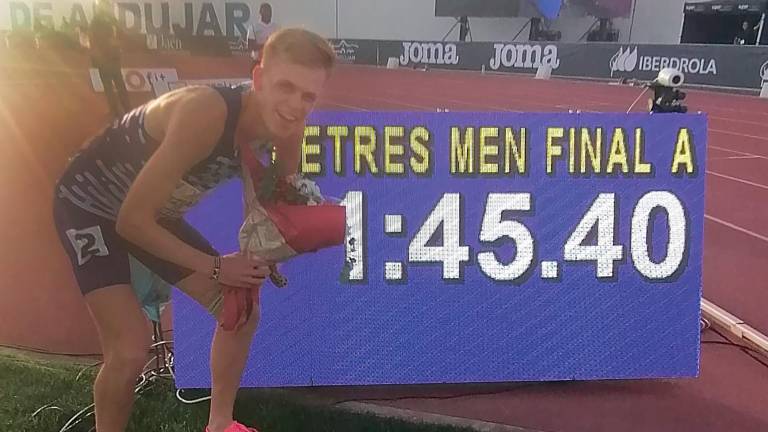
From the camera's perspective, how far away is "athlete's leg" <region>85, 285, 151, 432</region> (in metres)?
2.26

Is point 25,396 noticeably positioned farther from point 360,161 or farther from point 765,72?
point 765,72

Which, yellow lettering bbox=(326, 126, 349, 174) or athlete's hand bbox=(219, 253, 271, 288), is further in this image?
yellow lettering bbox=(326, 126, 349, 174)

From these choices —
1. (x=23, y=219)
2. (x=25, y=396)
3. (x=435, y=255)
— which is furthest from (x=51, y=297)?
(x=435, y=255)

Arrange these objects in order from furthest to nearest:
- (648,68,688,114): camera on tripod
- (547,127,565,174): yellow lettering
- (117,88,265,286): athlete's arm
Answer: (648,68,688,114): camera on tripod → (547,127,565,174): yellow lettering → (117,88,265,286): athlete's arm

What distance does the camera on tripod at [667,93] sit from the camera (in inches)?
127

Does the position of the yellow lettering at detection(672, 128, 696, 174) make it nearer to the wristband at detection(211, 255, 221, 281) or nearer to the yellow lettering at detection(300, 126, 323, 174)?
the yellow lettering at detection(300, 126, 323, 174)

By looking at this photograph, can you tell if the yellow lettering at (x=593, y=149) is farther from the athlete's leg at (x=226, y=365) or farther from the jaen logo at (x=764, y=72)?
the jaen logo at (x=764, y=72)

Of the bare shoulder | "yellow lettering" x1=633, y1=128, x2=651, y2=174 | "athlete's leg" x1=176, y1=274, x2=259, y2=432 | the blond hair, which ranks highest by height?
the blond hair

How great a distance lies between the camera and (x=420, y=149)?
298 centimetres

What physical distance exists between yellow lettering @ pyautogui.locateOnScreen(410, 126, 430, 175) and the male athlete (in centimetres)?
70

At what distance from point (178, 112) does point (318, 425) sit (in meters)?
1.59

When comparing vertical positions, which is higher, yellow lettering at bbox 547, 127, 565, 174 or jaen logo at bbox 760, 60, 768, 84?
jaen logo at bbox 760, 60, 768, 84

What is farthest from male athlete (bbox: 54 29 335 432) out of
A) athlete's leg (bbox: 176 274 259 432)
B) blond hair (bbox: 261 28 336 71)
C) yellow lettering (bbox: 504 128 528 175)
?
yellow lettering (bbox: 504 128 528 175)

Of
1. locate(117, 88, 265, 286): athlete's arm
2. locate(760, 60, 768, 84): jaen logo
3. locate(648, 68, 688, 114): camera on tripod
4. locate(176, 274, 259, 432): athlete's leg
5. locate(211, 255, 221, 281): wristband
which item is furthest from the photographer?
locate(760, 60, 768, 84): jaen logo
